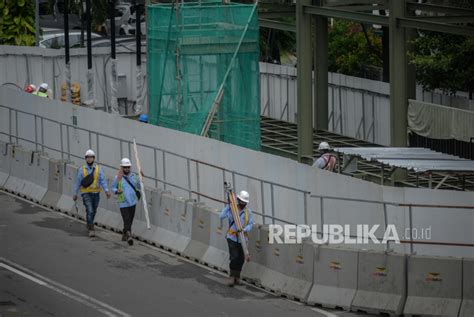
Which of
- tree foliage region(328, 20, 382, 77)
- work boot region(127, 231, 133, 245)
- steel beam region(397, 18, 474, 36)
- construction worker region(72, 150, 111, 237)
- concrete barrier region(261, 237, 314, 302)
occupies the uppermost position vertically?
steel beam region(397, 18, 474, 36)

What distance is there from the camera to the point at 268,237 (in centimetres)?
2161

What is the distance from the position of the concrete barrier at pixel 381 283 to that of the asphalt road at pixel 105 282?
61cm

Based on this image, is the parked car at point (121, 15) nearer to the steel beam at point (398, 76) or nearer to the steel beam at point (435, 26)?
the steel beam at point (398, 76)

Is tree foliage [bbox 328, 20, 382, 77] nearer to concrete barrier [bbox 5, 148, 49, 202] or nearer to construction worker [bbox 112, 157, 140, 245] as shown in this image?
concrete barrier [bbox 5, 148, 49, 202]

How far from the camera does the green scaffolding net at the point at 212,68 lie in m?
33.1

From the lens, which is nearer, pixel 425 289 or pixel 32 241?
pixel 425 289

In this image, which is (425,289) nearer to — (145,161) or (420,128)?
(145,161)

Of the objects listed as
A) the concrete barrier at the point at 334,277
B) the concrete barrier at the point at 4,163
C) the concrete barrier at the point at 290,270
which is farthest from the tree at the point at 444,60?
the concrete barrier at the point at 334,277

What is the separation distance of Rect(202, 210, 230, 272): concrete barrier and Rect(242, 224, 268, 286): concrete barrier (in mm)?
735

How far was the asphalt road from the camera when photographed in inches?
806

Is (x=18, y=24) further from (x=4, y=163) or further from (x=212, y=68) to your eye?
(x=4, y=163)

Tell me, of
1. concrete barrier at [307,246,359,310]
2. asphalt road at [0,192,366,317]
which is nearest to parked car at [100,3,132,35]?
asphalt road at [0,192,366,317]

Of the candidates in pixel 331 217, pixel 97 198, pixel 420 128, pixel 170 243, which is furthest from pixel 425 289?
pixel 420 128

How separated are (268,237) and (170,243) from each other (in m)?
3.45
